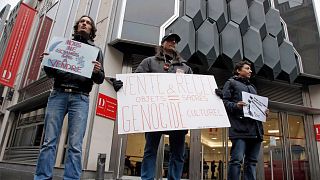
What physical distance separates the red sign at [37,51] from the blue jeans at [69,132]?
878 cm

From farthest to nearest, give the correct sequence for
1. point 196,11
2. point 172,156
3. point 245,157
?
point 196,11
point 245,157
point 172,156

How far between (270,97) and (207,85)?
6.48m

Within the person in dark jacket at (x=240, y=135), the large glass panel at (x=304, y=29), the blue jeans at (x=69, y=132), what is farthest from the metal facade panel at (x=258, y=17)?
the blue jeans at (x=69, y=132)

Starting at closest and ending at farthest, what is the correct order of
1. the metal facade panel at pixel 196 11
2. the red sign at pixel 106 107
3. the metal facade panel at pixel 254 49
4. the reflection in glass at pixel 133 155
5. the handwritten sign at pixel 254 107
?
the handwritten sign at pixel 254 107, the red sign at pixel 106 107, the reflection in glass at pixel 133 155, the metal facade panel at pixel 196 11, the metal facade panel at pixel 254 49

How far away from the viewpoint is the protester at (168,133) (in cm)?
294

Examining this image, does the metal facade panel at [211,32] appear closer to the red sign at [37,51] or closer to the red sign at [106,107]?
the red sign at [106,107]

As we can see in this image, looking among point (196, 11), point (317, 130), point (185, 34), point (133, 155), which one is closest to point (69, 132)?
point (133, 155)

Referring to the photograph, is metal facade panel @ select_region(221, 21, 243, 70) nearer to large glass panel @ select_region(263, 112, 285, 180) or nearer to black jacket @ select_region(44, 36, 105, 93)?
large glass panel @ select_region(263, 112, 285, 180)

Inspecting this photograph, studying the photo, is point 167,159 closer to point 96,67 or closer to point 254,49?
point 254,49

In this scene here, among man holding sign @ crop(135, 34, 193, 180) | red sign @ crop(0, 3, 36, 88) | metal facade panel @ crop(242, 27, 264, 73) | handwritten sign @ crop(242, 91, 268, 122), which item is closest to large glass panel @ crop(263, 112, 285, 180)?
metal facade panel @ crop(242, 27, 264, 73)

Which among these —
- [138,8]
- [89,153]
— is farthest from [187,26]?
[89,153]

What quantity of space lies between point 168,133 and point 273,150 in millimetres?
7002

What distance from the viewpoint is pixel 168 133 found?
3172 mm

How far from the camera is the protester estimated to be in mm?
2938
